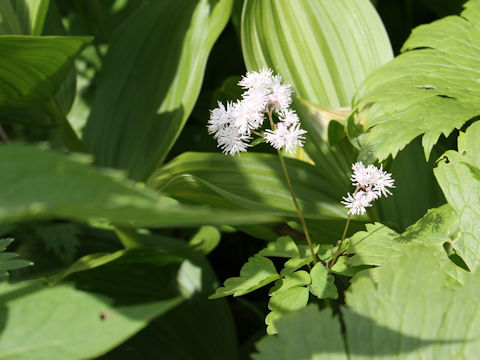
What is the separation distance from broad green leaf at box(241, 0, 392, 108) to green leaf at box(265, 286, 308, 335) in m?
0.65

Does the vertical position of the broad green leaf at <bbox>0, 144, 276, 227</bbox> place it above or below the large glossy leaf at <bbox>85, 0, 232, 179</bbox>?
above

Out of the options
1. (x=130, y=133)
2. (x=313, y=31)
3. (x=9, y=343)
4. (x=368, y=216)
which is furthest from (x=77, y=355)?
(x=130, y=133)

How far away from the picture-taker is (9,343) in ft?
1.47

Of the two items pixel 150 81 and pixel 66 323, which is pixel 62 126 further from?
pixel 66 323

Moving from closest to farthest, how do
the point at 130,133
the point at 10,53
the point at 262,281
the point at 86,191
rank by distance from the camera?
the point at 86,191 < the point at 262,281 < the point at 10,53 < the point at 130,133

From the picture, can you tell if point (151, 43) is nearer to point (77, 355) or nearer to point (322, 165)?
point (322, 165)

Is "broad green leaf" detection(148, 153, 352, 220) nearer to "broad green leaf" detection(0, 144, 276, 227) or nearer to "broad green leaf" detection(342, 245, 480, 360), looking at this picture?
"broad green leaf" detection(342, 245, 480, 360)

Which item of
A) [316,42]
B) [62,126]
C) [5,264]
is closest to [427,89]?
[316,42]

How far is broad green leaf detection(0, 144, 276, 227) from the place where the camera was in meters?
0.31

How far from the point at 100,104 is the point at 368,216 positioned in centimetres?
93

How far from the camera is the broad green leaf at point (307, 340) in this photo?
583mm

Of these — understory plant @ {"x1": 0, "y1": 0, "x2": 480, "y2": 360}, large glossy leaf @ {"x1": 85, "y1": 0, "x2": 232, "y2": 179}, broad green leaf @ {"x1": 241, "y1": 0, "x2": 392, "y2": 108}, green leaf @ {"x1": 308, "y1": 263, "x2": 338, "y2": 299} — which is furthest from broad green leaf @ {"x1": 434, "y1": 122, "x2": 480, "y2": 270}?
large glossy leaf @ {"x1": 85, "y1": 0, "x2": 232, "y2": 179}

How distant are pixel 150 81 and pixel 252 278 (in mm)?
919

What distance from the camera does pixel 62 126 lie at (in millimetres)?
1392
